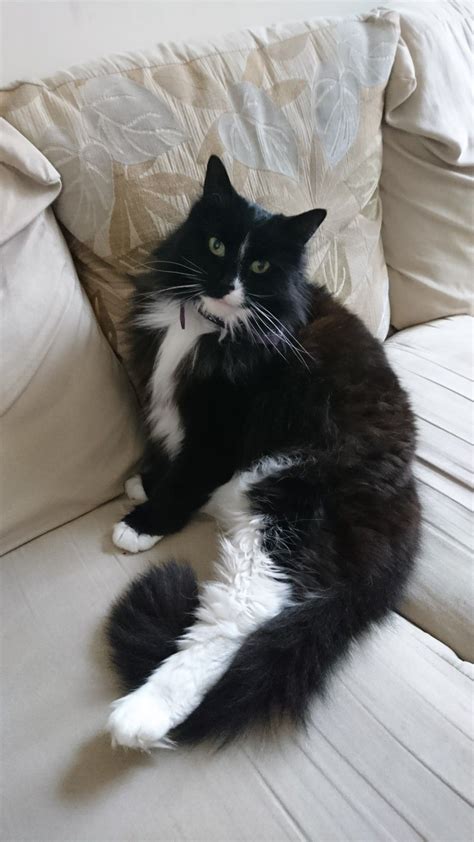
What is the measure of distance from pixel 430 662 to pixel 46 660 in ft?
2.10

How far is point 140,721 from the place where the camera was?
75 cm

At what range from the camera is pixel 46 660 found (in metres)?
0.87

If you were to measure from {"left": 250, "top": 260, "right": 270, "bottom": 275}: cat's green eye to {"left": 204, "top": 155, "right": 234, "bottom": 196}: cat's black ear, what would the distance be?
14 centimetres

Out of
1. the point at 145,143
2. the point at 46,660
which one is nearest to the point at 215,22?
the point at 145,143

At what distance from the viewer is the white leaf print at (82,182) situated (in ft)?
3.42

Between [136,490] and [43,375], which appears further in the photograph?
[136,490]

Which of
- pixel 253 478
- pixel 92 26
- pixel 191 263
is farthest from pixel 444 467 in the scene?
pixel 92 26

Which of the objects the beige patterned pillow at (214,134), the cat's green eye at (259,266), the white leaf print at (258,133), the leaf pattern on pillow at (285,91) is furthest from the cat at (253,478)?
the leaf pattern on pillow at (285,91)

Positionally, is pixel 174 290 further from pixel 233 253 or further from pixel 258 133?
pixel 258 133

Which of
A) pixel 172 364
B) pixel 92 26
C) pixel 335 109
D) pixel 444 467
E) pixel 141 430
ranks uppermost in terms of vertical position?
pixel 92 26

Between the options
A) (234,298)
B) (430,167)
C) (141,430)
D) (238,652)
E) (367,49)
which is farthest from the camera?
(430,167)

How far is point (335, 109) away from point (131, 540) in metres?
1.10

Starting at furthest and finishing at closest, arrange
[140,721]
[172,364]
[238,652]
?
[172,364], [238,652], [140,721]

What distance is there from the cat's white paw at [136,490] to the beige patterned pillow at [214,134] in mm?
296
